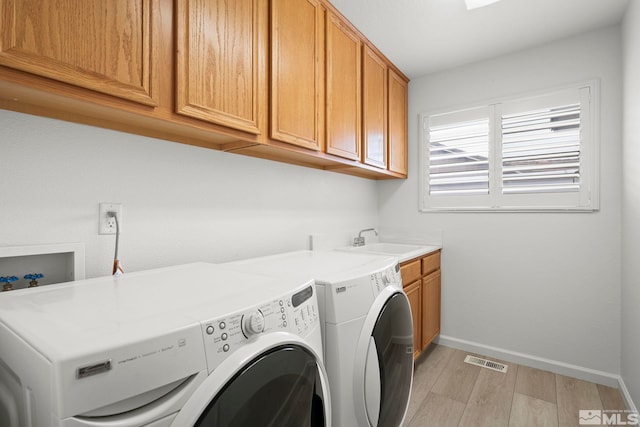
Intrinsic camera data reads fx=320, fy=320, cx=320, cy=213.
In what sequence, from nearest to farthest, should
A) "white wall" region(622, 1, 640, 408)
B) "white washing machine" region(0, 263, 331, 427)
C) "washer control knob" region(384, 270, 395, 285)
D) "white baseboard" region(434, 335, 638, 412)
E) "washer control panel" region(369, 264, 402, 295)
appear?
"white washing machine" region(0, 263, 331, 427), "washer control panel" region(369, 264, 402, 295), "washer control knob" region(384, 270, 395, 285), "white wall" region(622, 1, 640, 408), "white baseboard" region(434, 335, 638, 412)

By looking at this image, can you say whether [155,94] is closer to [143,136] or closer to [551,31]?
[143,136]

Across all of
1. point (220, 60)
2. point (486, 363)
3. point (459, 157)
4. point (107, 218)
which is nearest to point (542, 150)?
point (459, 157)

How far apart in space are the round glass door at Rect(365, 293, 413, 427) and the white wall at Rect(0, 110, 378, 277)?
841mm

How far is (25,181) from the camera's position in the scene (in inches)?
41.8

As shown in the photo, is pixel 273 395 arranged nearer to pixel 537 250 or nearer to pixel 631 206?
pixel 631 206

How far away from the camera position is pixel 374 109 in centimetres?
236

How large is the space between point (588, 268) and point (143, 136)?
2.86 meters

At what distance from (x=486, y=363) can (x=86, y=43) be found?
9.77 ft

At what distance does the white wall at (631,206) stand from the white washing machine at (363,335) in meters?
1.31

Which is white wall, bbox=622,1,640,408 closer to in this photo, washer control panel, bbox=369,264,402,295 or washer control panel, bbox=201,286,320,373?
washer control panel, bbox=369,264,402,295

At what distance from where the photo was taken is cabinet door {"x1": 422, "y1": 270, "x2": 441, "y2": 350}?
2.43 m

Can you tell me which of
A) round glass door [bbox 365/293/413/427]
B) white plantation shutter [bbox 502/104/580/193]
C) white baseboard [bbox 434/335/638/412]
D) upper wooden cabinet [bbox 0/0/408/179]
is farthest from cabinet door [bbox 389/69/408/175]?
white baseboard [bbox 434/335/638/412]

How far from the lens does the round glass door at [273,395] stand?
668mm

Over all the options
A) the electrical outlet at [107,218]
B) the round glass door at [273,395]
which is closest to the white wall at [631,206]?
the round glass door at [273,395]
